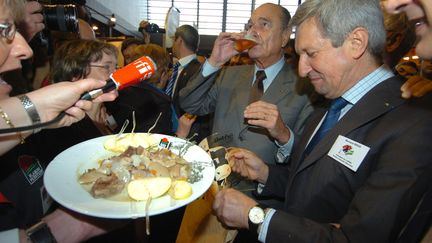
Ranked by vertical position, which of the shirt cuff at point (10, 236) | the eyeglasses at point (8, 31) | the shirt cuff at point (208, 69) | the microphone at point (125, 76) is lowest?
the shirt cuff at point (10, 236)

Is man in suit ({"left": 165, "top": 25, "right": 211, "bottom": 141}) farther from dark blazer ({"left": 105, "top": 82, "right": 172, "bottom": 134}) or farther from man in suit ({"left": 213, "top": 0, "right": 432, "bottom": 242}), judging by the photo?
man in suit ({"left": 213, "top": 0, "right": 432, "bottom": 242})

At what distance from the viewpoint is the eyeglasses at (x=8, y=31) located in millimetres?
934

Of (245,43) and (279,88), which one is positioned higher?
(245,43)

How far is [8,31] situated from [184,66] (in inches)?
105

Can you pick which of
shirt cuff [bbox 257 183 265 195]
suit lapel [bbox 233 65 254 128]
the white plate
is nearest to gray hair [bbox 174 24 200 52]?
suit lapel [bbox 233 65 254 128]

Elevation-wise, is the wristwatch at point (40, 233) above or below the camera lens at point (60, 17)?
below

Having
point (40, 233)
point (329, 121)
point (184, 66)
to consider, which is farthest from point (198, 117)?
point (40, 233)

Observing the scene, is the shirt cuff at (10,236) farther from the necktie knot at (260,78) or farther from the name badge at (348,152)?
the necktie knot at (260,78)

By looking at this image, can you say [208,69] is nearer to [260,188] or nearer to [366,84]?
[260,188]

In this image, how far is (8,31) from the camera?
0.96m

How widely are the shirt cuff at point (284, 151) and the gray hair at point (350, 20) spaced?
2.07ft

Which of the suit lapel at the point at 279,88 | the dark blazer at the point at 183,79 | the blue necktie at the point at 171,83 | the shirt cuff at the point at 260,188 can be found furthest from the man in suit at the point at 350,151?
the blue necktie at the point at 171,83

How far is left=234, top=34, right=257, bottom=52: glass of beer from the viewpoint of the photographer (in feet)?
6.28

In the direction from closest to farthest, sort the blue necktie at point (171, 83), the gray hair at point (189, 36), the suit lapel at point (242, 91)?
the suit lapel at point (242, 91)
the blue necktie at point (171, 83)
the gray hair at point (189, 36)
